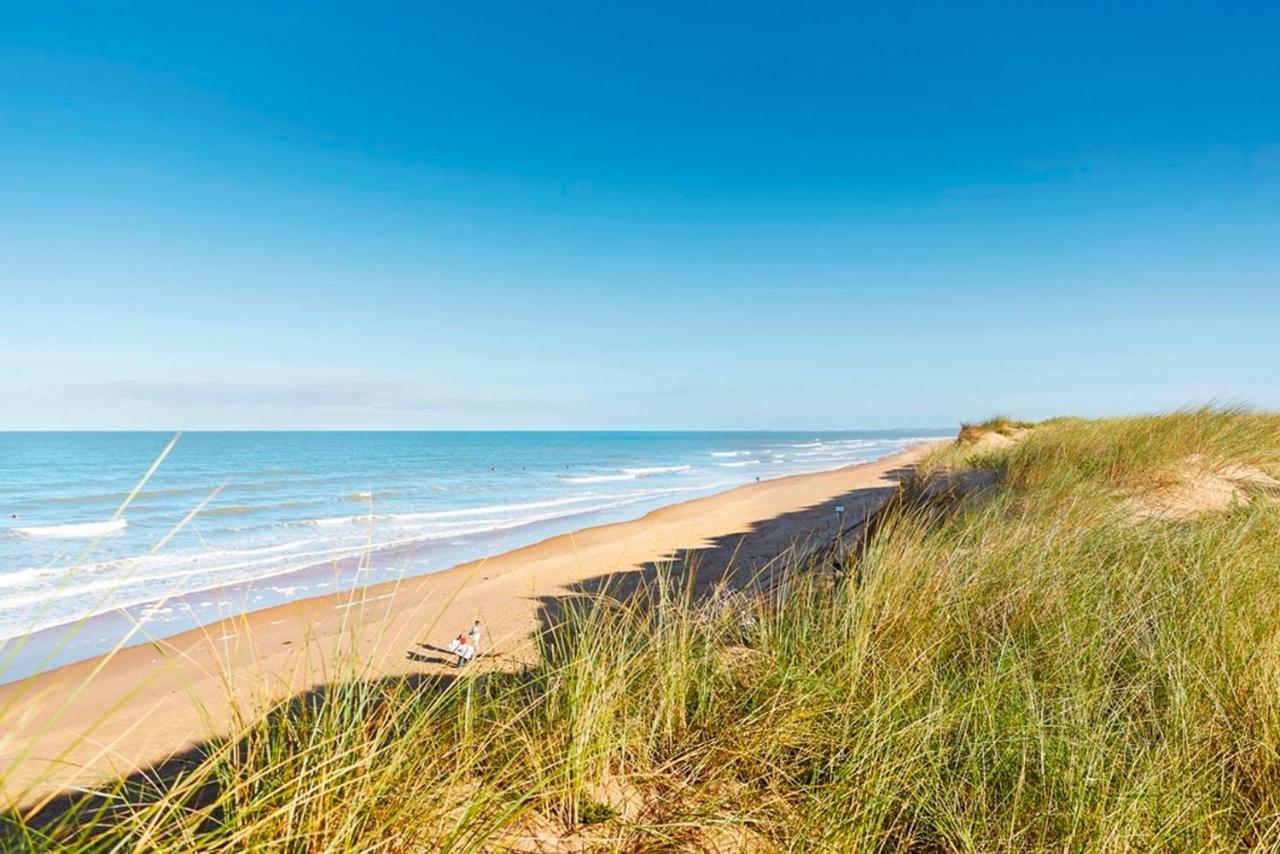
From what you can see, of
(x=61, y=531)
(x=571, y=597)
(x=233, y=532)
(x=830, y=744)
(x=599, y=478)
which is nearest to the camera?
(x=830, y=744)

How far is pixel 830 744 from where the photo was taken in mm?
2707

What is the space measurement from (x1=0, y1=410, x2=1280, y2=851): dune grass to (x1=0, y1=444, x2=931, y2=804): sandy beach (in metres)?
0.27

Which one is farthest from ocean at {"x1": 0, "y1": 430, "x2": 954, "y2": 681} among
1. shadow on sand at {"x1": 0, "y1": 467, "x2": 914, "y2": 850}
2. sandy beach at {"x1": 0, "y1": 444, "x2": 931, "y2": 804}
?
shadow on sand at {"x1": 0, "y1": 467, "x2": 914, "y2": 850}

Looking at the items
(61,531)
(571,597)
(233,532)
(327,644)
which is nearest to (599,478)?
(233,532)

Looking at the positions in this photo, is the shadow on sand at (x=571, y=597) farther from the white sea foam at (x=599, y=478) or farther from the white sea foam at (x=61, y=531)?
the white sea foam at (x=599, y=478)

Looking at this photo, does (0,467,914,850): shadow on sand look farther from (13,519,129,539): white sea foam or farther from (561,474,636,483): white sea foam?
(561,474,636,483): white sea foam

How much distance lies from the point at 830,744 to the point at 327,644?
276 inches

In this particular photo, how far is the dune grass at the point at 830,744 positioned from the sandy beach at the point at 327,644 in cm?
27

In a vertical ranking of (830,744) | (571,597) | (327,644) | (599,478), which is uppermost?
(830,744)

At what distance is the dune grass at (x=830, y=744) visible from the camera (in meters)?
2.08

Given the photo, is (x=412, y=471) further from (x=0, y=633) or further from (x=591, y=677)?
(x=591, y=677)

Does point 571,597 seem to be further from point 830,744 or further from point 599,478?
point 599,478

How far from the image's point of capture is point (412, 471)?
135 ft

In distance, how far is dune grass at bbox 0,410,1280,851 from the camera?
2080 millimetres
